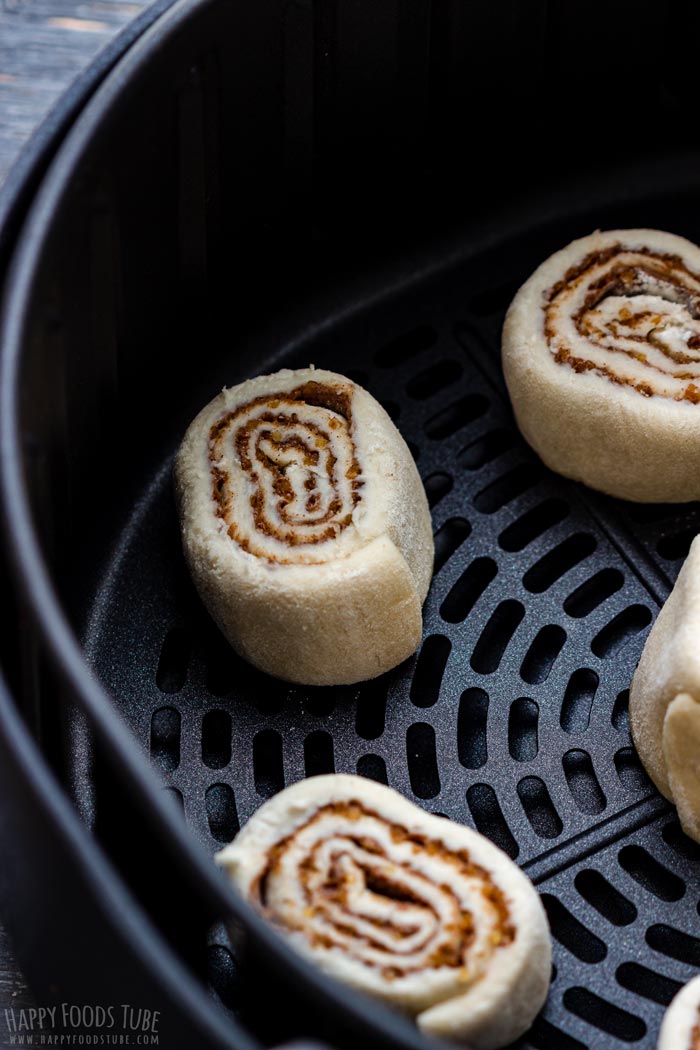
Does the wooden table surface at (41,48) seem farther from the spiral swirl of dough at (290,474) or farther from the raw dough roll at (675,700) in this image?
the raw dough roll at (675,700)

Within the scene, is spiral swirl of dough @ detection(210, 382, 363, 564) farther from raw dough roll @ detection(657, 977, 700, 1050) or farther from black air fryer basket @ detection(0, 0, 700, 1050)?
raw dough roll @ detection(657, 977, 700, 1050)

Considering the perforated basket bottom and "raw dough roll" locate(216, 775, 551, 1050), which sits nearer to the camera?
"raw dough roll" locate(216, 775, 551, 1050)

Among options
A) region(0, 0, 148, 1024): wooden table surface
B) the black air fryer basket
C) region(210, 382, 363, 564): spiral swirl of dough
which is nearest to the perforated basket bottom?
the black air fryer basket

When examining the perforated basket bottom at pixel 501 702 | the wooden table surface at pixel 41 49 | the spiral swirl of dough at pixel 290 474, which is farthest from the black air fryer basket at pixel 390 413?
the wooden table surface at pixel 41 49

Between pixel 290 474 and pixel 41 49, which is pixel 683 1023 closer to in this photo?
pixel 290 474

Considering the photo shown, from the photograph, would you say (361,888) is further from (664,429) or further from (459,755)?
(664,429)

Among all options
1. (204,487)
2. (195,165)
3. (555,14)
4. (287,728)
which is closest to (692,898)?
(287,728)
